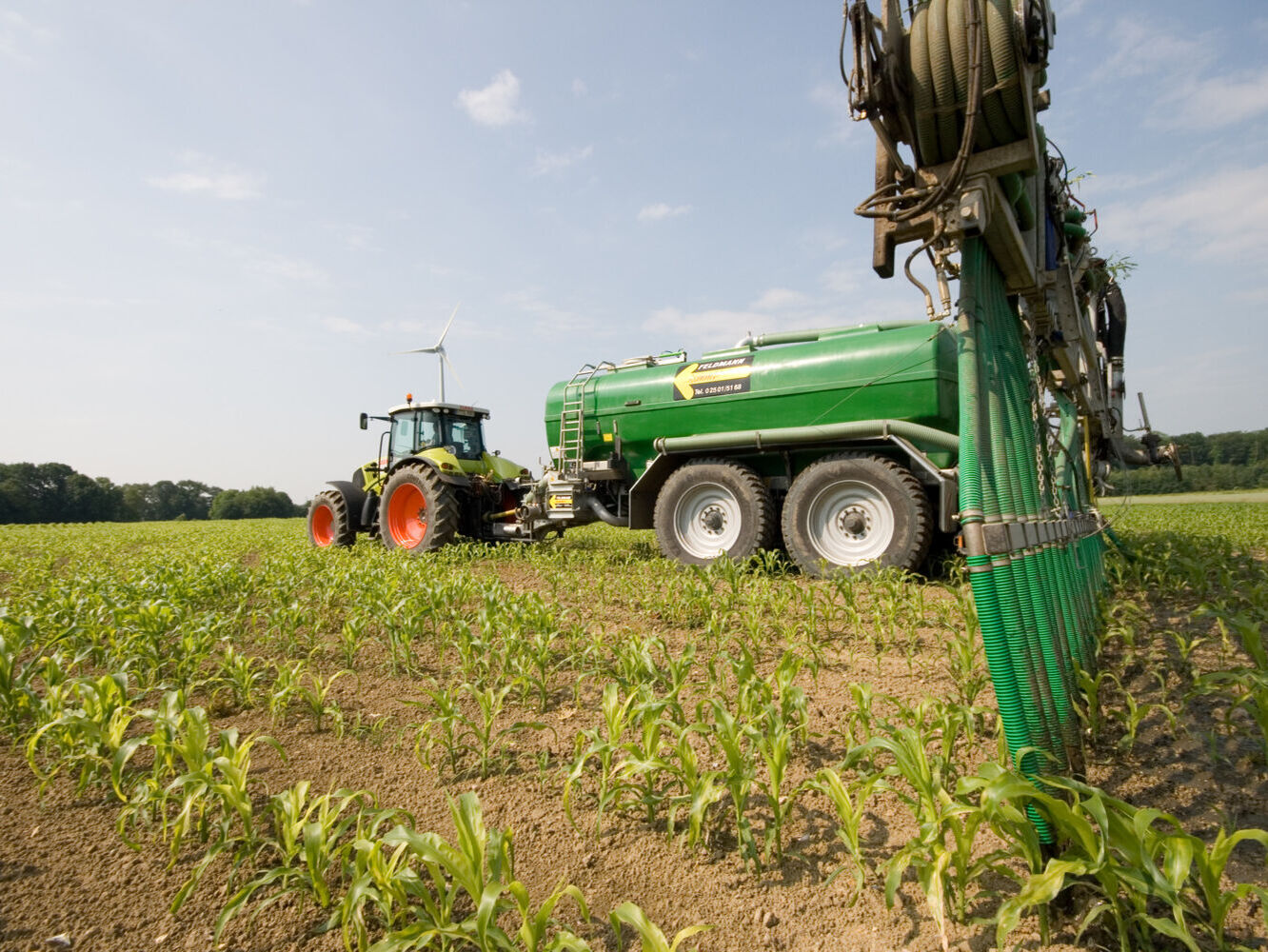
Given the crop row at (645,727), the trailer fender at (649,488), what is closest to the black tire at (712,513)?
the trailer fender at (649,488)

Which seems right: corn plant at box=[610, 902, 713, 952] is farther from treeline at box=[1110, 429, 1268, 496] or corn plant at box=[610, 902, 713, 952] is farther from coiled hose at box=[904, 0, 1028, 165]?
treeline at box=[1110, 429, 1268, 496]

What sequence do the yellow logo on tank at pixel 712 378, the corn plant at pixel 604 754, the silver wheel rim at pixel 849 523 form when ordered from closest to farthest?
the corn plant at pixel 604 754 → the silver wheel rim at pixel 849 523 → the yellow logo on tank at pixel 712 378

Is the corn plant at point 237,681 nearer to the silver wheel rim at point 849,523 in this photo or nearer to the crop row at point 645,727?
the crop row at point 645,727

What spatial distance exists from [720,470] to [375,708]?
414cm

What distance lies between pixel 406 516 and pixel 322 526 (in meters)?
2.26

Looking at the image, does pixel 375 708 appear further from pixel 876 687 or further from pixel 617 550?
pixel 617 550

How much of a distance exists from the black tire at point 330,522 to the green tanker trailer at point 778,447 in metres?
3.39

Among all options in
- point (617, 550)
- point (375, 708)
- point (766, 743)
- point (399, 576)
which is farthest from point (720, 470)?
point (766, 743)

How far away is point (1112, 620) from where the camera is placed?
11.4 ft

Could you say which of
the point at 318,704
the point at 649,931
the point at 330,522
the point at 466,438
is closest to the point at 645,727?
the point at 649,931

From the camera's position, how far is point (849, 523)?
581cm

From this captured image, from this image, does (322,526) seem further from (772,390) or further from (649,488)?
(772,390)

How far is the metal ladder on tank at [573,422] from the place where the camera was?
7.65 m

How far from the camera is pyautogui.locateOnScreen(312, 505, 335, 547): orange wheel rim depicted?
1012 centimetres
